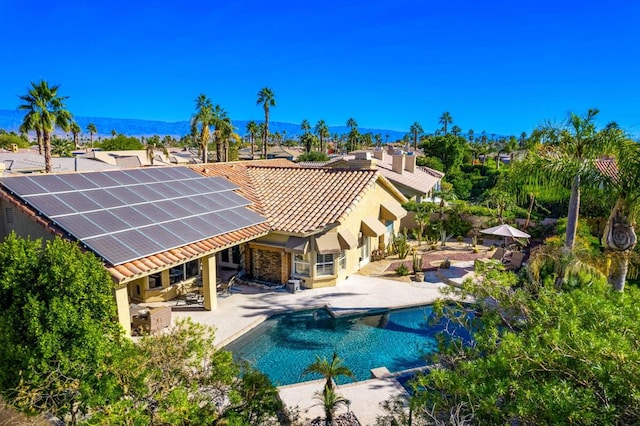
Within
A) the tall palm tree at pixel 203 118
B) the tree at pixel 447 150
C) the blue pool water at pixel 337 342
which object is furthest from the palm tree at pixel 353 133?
the blue pool water at pixel 337 342

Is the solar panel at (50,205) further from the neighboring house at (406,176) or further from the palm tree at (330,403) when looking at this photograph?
the neighboring house at (406,176)

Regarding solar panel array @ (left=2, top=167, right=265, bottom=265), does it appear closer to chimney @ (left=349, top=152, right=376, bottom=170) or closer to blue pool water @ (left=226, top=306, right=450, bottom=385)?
blue pool water @ (left=226, top=306, right=450, bottom=385)

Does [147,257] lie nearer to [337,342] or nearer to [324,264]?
[337,342]

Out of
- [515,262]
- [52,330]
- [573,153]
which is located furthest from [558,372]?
[515,262]

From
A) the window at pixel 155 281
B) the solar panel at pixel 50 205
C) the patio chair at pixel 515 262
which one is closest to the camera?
the solar panel at pixel 50 205

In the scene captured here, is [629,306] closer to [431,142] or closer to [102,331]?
[102,331]

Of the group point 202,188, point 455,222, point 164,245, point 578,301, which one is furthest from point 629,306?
point 455,222

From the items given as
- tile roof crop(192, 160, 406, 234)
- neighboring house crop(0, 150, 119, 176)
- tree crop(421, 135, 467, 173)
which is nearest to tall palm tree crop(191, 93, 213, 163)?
neighboring house crop(0, 150, 119, 176)
